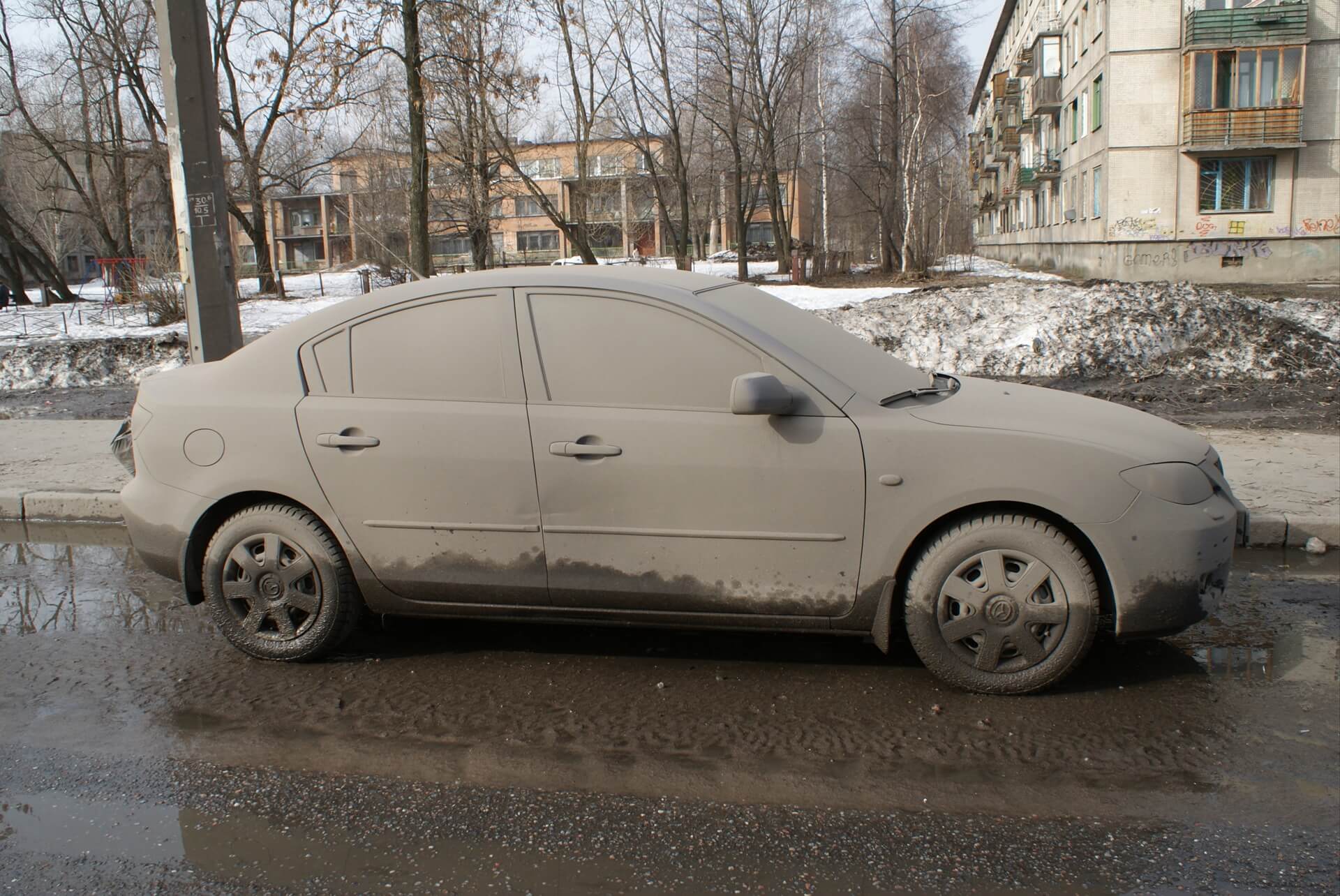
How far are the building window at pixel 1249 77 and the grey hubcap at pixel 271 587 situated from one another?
35514mm

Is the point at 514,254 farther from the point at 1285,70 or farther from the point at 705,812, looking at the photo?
the point at 705,812

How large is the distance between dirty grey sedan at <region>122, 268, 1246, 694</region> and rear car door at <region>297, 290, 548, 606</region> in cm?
1

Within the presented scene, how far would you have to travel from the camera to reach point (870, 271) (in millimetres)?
42875

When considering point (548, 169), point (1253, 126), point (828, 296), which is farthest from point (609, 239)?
point (828, 296)

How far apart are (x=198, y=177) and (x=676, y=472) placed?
17.6ft

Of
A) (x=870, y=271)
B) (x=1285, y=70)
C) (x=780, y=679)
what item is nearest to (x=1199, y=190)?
(x=1285, y=70)

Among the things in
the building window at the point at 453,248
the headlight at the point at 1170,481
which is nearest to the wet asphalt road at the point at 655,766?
the headlight at the point at 1170,481

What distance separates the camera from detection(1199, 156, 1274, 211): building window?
33.3 m

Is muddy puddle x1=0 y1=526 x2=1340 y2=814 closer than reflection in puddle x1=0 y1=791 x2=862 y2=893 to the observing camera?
No

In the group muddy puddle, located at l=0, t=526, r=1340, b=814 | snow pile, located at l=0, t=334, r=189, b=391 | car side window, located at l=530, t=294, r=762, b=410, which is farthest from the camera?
snow pile, located at l=0, t=334, r=189, b=391

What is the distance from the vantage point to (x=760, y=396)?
4.04 meters

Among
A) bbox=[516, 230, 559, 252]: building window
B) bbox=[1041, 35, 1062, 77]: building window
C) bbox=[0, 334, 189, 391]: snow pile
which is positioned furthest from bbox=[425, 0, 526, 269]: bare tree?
bbox=[516, 230, 559, 252]: building window

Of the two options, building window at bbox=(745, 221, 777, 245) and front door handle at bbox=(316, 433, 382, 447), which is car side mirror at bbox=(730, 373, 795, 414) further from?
building window at bbox=(745, 221, 777, 245)

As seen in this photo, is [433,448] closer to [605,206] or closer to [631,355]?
[631,355]
